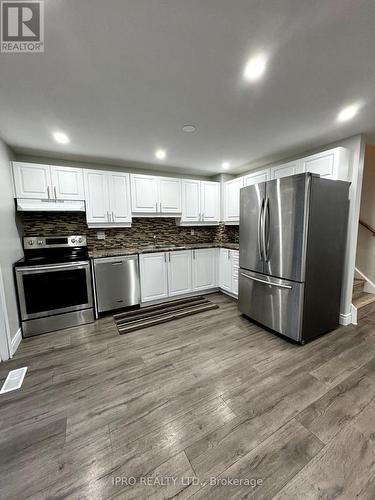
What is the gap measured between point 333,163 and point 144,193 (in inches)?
107

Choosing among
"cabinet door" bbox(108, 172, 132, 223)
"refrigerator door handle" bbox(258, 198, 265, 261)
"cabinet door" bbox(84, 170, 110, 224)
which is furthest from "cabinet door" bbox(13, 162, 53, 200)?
"refrigerator door handle" bbox(258, 198, 265, 261)

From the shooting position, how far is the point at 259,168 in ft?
12.0

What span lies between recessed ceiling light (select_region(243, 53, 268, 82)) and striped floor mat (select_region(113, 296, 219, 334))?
2.86 metres

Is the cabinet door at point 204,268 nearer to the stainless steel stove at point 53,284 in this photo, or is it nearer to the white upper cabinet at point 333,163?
the stainless steel stove at point 53,284

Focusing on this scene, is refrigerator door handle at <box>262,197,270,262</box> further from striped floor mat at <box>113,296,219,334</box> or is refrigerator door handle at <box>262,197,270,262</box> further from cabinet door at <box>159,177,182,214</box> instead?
cabinet door at <box>159,177,182,214</box>

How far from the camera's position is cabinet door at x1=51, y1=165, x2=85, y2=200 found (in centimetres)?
286

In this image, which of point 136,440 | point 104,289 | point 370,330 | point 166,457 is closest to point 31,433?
point 136,440

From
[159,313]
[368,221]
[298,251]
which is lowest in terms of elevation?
[159,313]

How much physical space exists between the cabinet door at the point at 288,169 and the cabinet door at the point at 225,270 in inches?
59.2

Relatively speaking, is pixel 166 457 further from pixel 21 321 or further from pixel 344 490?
pixel 21 321

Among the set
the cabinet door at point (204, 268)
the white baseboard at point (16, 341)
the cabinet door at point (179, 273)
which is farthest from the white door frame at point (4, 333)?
the cabinet door at point (204, 268)

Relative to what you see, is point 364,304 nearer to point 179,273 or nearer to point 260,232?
point 260,232

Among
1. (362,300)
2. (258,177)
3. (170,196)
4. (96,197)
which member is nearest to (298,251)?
Result: (258,177)

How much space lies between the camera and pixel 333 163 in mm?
2371
